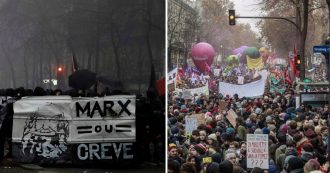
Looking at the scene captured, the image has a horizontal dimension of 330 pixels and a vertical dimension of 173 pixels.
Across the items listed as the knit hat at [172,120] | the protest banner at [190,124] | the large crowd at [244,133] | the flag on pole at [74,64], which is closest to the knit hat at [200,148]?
the large crowd at [244,133]

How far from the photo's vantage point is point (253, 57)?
3.11 m

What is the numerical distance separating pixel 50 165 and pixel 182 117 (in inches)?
37.4

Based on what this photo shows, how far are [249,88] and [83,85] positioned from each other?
1101 millimetres

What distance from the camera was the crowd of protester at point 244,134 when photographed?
10.1ft

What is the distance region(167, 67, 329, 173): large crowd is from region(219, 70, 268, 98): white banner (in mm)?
33

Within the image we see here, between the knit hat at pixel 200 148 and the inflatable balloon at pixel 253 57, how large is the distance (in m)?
0.63

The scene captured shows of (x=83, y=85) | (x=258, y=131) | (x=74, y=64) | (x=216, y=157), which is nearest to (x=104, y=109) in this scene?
(x=83, y=85)

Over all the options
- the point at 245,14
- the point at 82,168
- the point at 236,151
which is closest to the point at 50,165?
the point at 82,168

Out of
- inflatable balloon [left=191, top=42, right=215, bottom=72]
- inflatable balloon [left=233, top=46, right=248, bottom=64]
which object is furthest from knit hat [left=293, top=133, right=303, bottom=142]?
inflatable balloon [left=191, top=42, right=215, bottom=72]

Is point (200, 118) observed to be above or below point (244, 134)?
above

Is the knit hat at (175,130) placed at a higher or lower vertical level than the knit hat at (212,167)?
higher

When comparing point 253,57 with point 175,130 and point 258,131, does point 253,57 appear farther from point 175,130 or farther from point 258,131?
point 175,130

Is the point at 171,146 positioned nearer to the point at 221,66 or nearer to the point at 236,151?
the point at 236,151

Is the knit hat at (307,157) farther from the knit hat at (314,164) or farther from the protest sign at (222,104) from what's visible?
the protest sign at (222,104)
